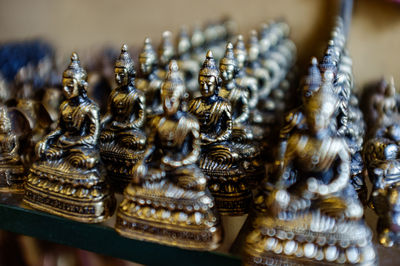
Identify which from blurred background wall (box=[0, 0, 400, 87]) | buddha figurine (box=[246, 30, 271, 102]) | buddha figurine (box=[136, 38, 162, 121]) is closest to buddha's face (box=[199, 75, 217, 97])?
buddha figurine (box=[136, 38, 162, 121])

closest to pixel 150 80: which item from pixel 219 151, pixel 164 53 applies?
pixel 164 53

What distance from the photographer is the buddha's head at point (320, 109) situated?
1.24m

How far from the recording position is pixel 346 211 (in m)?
1.24

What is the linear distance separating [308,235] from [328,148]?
28 centimetres

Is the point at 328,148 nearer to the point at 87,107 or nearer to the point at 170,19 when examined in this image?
the point at 87,107

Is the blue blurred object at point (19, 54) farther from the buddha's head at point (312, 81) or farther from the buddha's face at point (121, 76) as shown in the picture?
the buddha's head at point (312, 81)

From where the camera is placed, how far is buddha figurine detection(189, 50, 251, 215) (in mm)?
1629

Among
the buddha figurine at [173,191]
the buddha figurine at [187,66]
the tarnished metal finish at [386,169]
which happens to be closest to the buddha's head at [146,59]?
the buddha figurine at [187,66]

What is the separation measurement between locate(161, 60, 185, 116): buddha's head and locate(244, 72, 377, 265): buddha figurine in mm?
417

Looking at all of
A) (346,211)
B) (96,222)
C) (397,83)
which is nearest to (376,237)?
(346,211)

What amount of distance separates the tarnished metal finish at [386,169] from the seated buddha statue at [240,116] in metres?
0.47

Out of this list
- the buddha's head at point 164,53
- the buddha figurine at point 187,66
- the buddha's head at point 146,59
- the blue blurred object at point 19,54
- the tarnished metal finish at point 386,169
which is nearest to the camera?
the tarnished metal finish at point 386,169

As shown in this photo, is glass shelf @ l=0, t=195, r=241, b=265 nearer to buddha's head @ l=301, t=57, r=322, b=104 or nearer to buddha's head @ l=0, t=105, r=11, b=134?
buddha's head @ l=0, t=105, r=11, b=134

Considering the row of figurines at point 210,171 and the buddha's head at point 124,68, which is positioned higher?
the buddha's head at point 124,68
